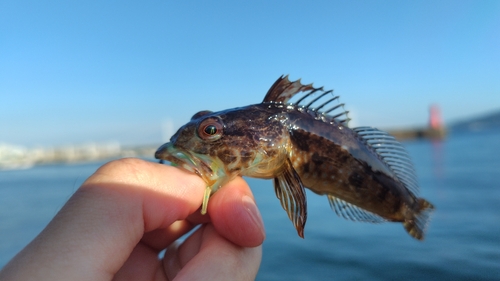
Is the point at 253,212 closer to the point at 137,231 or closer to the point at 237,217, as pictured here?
the point at 237,217

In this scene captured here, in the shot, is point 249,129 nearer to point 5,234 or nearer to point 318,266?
point 318,266

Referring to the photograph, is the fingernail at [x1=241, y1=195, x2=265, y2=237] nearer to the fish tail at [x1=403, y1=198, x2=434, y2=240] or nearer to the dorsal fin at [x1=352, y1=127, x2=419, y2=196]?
the dorsal fin at [x1=352, y1=127, x2=419, y2=196]

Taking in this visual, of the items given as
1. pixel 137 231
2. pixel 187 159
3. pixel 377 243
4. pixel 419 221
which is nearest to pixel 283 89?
pixel 187 159

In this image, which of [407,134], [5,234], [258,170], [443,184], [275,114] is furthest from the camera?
[407,134]

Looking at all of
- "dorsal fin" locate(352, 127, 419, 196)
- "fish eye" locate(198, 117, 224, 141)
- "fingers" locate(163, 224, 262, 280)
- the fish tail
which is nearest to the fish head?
"fish eye" locate(198, 117, 224, 141)

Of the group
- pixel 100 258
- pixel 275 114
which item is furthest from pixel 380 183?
pixel 100 258

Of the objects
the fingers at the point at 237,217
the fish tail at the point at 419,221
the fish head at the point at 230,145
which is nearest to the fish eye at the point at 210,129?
the fish head at the point at 230,145
